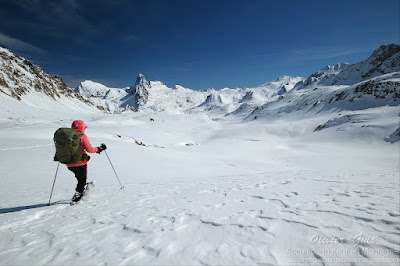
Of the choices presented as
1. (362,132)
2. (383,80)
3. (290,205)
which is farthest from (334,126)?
(290,205)

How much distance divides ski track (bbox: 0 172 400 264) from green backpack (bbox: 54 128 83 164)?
144 cm

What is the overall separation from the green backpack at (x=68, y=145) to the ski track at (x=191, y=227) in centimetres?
144

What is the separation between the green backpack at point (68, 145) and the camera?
491cm

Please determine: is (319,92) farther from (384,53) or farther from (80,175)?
(80,175)

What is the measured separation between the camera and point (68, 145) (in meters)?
4.93

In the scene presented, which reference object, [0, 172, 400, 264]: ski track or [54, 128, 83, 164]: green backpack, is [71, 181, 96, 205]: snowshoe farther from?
[54, 128, 83, 164]: green backpack

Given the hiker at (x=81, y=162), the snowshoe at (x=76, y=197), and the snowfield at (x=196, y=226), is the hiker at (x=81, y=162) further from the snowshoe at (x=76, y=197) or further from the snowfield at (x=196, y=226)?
the snowfield at (x=196, y=226)

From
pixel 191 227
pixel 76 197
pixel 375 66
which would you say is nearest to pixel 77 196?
pixel 76 197

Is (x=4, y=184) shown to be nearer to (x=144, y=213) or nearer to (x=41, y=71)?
(x=144, y=213)

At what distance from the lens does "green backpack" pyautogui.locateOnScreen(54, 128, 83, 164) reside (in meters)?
4.91

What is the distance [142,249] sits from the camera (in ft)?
9.98

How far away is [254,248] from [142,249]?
6.00 ft

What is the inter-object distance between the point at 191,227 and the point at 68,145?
3.89 meters

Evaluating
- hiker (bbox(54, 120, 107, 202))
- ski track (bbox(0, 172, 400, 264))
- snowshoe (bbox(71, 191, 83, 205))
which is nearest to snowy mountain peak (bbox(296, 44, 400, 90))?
ski track (bbox(0, 172, 400, 264))
